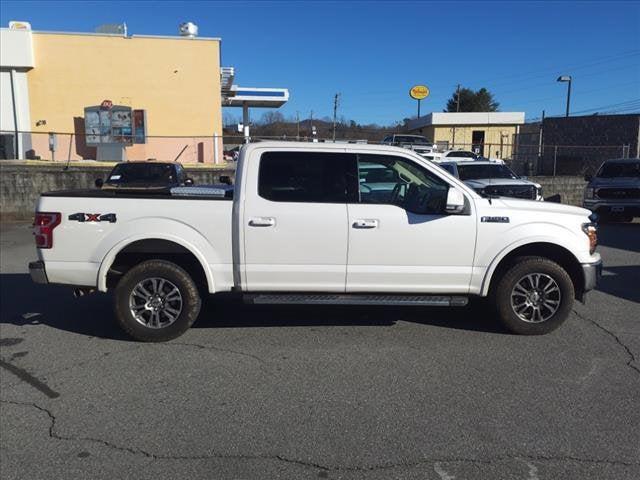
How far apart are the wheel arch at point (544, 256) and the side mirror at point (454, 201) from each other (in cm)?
69

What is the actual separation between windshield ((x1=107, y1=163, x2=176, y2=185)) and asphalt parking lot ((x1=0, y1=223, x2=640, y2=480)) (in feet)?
27.0

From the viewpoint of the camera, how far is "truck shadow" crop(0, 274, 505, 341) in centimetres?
598

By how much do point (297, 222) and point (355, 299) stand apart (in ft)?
3.18

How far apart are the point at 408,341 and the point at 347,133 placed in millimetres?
38332

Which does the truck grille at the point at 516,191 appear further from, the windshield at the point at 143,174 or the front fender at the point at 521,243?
the windshield at the point at 143,174

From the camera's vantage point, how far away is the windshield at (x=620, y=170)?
1509cm

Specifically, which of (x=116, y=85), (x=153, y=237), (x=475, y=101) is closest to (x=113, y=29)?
(x=116, y=85)

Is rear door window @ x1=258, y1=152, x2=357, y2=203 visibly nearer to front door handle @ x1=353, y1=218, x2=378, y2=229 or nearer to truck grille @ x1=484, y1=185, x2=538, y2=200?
front door handle @ x1=353, y1=218, x2=378, y2=229

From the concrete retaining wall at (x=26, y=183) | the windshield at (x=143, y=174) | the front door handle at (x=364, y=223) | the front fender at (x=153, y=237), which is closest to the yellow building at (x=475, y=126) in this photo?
the concrete retaining wall at (x=26, y=183)

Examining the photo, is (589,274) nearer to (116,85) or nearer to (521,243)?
(521,243)

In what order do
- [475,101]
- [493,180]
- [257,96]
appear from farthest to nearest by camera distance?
[475,101] < [257,96] < [493,180]

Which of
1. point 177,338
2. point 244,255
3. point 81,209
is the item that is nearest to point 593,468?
point 244,255

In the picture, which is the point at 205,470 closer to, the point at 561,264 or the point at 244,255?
the point at 244,255

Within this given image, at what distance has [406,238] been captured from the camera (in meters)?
5.30
